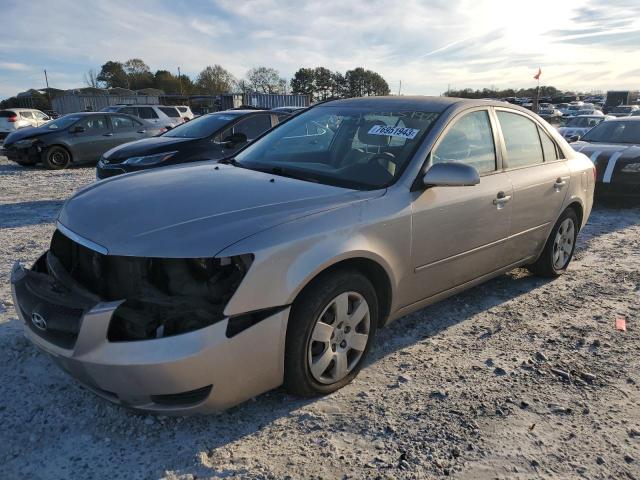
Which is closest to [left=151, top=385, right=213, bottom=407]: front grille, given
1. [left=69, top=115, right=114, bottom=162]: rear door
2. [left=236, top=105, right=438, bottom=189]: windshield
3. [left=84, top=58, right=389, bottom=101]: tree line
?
[left=236, top=105, right=438, bottom=189]: windshield

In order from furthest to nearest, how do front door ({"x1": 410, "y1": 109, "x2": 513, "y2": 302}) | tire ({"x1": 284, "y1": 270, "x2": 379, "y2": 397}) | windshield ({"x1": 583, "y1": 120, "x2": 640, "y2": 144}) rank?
windshield ({"x1": 583, "y1": 120, "x2": 640, "y2": 144}), front door ({"x1": 410, "y1": 109, "x2": 513, "y2": 302}), tire ({"x1": 284, "y1": 270, "x2": 379, "y2": 397})

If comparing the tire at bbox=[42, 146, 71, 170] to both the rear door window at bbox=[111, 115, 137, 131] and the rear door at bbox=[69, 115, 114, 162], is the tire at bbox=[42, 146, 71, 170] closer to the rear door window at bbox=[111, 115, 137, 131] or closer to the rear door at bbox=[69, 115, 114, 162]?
the rear door at bbox=[69, 115, 114, 162]

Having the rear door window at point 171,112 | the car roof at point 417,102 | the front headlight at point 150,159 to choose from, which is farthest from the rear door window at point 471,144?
the rear door window at point 171,112

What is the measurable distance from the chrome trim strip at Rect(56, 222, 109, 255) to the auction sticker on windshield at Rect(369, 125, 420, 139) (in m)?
2.02

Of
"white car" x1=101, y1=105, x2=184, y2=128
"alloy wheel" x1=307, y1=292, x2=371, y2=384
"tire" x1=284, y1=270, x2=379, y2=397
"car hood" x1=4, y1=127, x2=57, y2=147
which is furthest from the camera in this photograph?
"white car" x1=101, y1=105, x2=184, y2=128

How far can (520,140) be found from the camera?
423cm

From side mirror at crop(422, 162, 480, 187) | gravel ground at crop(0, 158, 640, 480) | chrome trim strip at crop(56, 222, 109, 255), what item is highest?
side mirror at crop(422, 162, 480, 187)

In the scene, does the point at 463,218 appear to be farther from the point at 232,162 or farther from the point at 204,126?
the point at 204,126

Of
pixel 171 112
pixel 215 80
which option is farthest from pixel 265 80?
pixel 171 112

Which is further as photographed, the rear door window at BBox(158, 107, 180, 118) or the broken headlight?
the rear door window at BBox(158, 107, 180, 118)

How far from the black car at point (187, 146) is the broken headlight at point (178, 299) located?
183 inches

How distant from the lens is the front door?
3266mm

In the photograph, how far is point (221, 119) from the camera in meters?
8.43

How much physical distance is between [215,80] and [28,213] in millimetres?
76891
